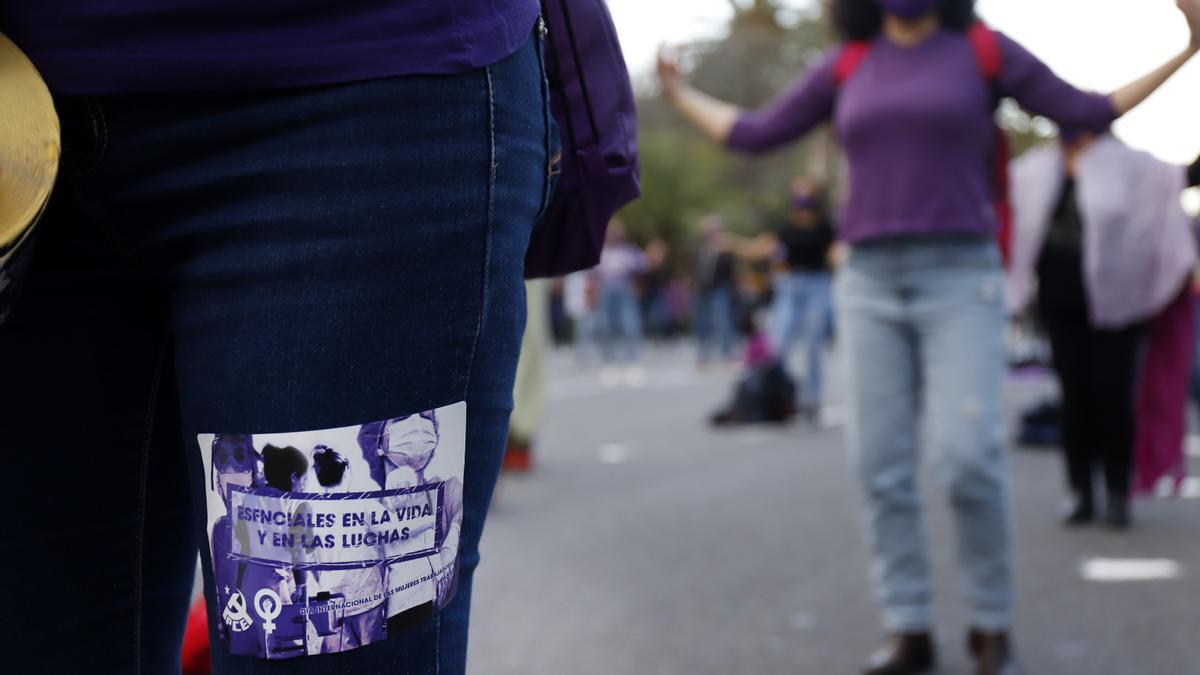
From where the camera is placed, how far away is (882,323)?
3.08 metres

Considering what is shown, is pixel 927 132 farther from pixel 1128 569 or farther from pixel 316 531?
pixel 316 531

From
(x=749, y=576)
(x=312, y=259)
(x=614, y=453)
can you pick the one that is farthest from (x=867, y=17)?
(x=614, y=453)

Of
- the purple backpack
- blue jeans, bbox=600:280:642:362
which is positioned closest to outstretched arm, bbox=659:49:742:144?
the purple backpack

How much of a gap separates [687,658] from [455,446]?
96.2 inches

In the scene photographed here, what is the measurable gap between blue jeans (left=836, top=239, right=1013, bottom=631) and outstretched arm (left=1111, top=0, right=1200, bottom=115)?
21.0 inches

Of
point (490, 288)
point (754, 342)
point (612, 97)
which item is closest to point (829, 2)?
point (612, 97)

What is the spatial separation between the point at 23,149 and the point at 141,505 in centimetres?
40

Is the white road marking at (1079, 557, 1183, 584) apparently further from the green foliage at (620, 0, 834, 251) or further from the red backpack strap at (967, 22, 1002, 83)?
the green foliage at (620, 0, 834, 251)

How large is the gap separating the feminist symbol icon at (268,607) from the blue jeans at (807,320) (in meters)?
8.13

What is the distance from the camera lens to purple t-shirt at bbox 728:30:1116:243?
294cm

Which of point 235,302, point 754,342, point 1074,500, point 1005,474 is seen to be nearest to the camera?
point 235,302

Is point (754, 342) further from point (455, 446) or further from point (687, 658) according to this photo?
point (455, 446)

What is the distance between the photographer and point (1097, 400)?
206 inches

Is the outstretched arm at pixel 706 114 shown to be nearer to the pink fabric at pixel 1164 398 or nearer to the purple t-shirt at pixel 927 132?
the purple t-shirt at pixel 927 132
